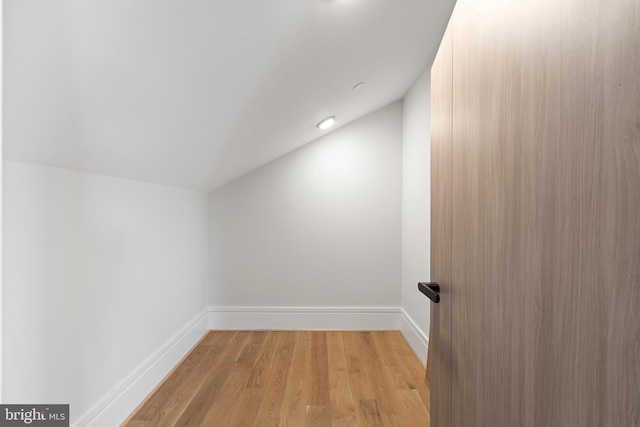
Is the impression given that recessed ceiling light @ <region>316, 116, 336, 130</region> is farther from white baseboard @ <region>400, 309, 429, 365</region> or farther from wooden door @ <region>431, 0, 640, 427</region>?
wooden door @ <region>431, 0, 640, 427</region>

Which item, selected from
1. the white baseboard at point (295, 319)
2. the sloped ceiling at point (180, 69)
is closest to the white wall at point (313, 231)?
the white baseboard at point (295, 319)

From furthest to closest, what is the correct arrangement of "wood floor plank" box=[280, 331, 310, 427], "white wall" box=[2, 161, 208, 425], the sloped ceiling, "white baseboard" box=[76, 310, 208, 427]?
"wood floor plank" box=[280, 331, 310, 427] < "white baseboard" box=[76, 310, 208, 427] < "white wall" box=[2, 161, 208, 425] < the sloped ceiling

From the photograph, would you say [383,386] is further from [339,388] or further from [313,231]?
[313,231]

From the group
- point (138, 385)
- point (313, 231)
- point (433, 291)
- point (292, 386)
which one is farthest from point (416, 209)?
point (138, 385)

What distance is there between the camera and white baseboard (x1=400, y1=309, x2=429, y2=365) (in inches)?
98.4

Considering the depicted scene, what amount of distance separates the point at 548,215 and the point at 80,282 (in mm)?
1631

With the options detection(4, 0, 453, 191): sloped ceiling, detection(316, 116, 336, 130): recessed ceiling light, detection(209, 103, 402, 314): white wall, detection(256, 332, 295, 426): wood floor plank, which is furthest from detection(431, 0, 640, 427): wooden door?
detection(209, 103, 402, 314): white wall

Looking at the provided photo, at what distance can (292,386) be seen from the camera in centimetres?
215

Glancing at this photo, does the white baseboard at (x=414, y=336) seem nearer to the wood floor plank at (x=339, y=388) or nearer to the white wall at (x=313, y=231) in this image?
the white wall at (x=313, y=231)

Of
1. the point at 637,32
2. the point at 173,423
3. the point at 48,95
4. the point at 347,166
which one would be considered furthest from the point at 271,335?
the point at 637,32

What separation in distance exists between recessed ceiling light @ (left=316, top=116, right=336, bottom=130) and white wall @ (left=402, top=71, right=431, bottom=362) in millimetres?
637

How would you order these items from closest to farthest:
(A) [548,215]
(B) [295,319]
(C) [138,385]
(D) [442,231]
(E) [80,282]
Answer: (A) [548,215] → (D) [442,231] → (E) [80,282] → (C) [138,385] → (B) [295,319]

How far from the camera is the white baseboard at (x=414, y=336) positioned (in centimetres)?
250

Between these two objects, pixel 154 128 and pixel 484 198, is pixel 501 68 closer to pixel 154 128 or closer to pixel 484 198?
pixel 484 198
